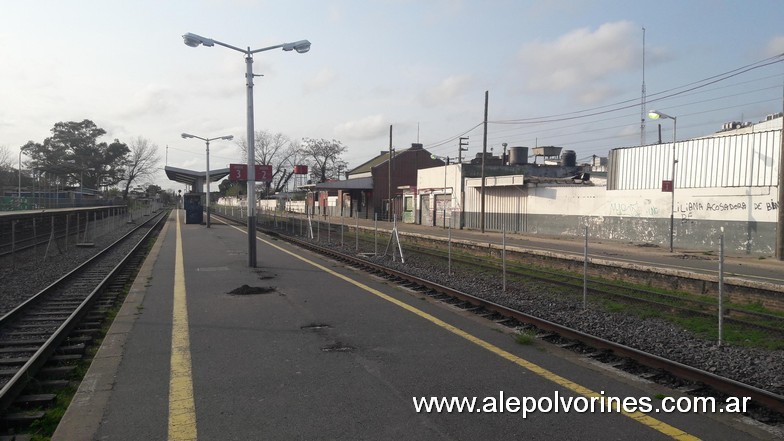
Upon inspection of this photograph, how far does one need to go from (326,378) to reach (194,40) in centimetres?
1217

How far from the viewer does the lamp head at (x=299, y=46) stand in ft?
51.4

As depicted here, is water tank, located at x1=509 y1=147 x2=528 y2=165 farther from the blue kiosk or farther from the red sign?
the red sign

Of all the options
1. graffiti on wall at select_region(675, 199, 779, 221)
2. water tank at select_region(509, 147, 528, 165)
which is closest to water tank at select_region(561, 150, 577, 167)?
water tank at select_region(509, 147, 528, 165)

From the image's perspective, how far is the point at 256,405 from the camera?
16.2 feet

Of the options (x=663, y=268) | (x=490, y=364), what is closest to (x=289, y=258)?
(x=663, y=268)

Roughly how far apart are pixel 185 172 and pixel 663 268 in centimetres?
4987

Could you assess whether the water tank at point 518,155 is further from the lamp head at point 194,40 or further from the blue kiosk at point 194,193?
the lamp head at point 194,40

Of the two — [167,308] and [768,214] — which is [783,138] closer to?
[768,214]

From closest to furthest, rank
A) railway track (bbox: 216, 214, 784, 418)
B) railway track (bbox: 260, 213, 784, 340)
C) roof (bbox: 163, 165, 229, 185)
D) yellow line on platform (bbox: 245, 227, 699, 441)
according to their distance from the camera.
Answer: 1. yellow line on platform (bbox: 245, 227, 699, 441)
2. railway track (bbox: 216, 214, 784, 418)
3. railway track (bbox: 260, 213, 784, 340)
4. roof (bbox: 163, 165, 229, 185)

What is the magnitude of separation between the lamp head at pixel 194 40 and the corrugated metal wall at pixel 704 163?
62.7ft

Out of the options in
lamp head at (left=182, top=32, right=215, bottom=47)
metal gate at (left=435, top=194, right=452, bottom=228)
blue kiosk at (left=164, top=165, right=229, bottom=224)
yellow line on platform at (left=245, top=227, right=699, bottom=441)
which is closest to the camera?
yellow line on platform at (left=245, top=227, right=699, bottom=441)

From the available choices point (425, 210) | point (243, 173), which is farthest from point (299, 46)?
point (425, 210)

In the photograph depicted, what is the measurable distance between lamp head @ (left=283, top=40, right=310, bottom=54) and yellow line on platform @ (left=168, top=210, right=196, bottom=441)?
9165 millimetres

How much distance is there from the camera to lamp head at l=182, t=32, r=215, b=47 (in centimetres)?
1471
